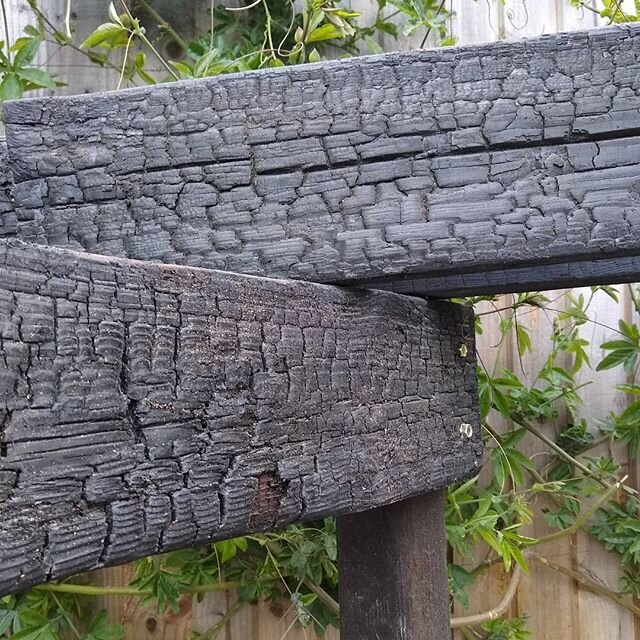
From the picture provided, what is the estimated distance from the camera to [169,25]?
4.09 ft

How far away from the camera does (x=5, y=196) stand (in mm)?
491

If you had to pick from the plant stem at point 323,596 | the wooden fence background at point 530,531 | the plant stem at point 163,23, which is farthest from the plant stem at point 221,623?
the plant stem at point 163,23

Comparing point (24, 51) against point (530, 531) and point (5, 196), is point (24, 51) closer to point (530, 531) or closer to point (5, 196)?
point (5, 196)

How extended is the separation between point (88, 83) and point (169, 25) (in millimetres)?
180

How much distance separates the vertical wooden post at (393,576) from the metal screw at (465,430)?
9 cm

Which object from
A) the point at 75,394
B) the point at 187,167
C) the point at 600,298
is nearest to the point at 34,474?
the point at 75,394

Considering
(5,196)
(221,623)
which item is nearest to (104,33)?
(5,196)

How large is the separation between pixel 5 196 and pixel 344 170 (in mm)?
243

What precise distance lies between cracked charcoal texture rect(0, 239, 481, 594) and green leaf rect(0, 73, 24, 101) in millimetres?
738

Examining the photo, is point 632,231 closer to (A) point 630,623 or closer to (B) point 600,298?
(B) point 600,298

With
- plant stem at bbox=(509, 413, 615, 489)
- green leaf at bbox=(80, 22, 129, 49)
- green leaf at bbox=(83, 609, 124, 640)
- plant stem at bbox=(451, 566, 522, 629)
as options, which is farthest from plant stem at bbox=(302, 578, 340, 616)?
green leaf at bbox=(80, 22, 129, 49)

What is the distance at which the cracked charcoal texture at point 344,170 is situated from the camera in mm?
446

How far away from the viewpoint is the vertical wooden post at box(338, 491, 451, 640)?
714mm

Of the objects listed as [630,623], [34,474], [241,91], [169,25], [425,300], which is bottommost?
[630,623]
